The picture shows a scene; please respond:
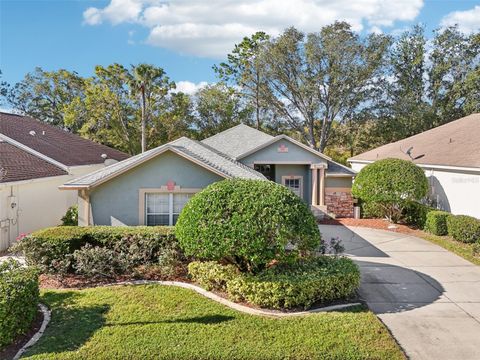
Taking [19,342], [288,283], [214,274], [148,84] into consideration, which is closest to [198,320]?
[214,274]

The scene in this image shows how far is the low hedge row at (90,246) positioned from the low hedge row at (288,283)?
1862 mm

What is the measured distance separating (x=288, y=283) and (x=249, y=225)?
155 centimetres

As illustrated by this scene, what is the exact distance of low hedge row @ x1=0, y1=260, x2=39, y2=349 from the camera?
21.9 feet

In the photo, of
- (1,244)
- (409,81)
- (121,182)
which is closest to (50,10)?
(121,182)

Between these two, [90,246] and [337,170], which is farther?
[337,170]

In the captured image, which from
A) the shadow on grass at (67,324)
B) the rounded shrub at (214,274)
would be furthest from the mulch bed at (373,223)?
the shadow on grass at (67,324)

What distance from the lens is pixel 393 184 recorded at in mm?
18328

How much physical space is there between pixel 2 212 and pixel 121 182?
17.7 feet

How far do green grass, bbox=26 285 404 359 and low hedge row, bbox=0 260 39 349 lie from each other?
0.52 m

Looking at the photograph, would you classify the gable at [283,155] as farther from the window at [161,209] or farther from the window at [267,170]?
the window at [161,209]

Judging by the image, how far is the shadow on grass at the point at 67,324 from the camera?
668 cm

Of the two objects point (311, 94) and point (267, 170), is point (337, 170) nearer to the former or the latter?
point (267, 170)

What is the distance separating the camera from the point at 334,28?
37.2m

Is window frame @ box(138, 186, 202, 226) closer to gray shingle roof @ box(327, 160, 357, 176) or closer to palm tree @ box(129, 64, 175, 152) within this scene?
gray shingle roof @ box(327, 160, 357, 176)
